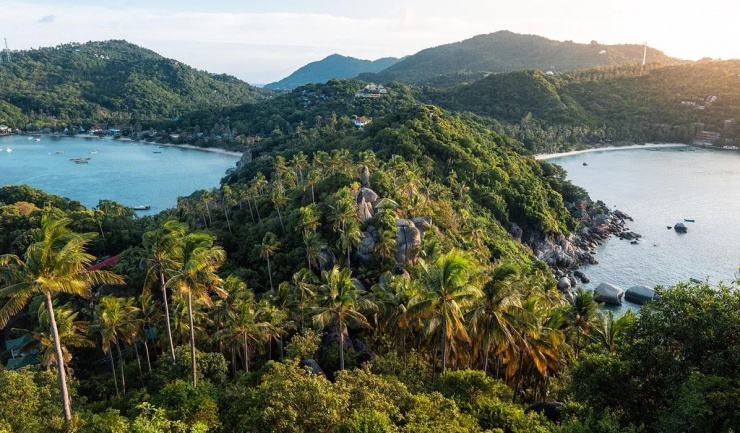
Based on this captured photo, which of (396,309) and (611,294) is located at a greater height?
(396,309)

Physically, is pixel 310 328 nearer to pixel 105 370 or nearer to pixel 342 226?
pixel 342 226

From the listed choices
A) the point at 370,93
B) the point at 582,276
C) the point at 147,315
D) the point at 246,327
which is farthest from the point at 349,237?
the point at 370,93

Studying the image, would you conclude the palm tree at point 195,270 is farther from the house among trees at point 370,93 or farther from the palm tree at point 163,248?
the house among trees at point 370,93

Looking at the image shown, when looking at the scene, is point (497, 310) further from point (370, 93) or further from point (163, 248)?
point (370, 93)

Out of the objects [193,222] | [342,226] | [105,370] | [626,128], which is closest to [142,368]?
[105,370]

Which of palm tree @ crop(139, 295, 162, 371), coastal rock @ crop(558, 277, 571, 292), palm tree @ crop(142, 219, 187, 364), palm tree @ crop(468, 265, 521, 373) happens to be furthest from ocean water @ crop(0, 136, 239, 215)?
palm tree @ crop(468, 265, 521, 373)

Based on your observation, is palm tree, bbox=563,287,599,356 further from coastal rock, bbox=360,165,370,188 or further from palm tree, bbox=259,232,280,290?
coastal rock, bbox=360,165,370,188

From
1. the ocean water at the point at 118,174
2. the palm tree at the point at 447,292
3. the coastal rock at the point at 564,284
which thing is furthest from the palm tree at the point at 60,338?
the ocean water at the point at 118,174
